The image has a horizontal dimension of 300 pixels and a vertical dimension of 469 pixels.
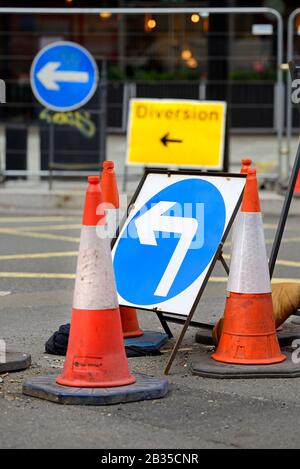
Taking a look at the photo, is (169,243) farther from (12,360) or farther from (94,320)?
(12,360)

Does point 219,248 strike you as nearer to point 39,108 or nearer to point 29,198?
point 29,198

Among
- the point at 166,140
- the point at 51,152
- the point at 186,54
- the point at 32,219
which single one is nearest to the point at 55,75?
the point at 51,152

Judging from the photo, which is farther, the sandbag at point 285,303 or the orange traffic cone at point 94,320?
the sandbag at point 285,303

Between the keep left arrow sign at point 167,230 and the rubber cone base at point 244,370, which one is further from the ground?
the keep left arrow sign at point 167,230

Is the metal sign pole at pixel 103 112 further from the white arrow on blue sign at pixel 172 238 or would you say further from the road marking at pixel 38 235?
the white arrow on blue sign at pixel 172 238

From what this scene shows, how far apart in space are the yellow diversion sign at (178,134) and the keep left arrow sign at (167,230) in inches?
320

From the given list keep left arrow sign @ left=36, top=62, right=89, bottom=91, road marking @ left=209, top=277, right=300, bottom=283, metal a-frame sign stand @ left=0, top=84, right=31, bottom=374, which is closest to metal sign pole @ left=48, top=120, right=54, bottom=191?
keep left arrow sign @ left=36, top=62, right=89, bottom=91

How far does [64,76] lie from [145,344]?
9.02 m

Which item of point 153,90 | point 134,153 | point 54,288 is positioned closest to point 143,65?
point 153,90

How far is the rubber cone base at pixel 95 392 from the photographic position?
19.2 feet

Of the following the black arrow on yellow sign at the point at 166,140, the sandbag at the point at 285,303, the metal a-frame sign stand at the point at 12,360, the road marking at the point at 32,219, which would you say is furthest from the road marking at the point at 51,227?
the metal a-frame sign stand at the point at 12,360

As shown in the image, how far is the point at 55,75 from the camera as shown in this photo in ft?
51.3

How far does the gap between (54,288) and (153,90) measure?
11990 mm

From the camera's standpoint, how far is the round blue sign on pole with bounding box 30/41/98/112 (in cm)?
1562
